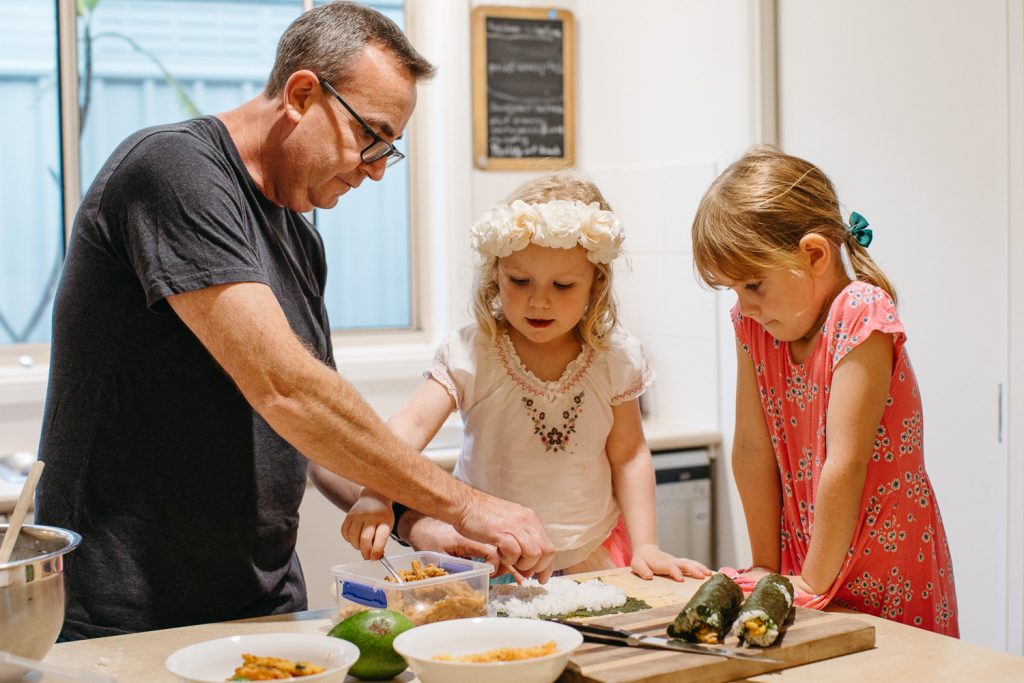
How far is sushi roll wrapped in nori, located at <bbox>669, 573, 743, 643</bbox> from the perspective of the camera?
1.20m

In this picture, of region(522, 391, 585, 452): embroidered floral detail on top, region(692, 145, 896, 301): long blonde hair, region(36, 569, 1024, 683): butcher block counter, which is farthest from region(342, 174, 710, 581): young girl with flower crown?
region(36, 569, 1024, 683): butcher block counter

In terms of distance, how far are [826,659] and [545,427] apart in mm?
704

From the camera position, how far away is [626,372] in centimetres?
185

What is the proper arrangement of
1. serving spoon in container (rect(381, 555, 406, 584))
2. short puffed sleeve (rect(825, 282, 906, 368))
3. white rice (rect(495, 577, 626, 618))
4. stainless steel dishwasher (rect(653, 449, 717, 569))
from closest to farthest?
serving spoon in container (rect(381, 555, 406, 584)) < white rice (rect(495, 577, 626, 618)) < short puffed sleeve (rect(825, 282, 906, 368)) < stainless steel dishwasher (rect(653, 449, 717, 569))

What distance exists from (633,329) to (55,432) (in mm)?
2177

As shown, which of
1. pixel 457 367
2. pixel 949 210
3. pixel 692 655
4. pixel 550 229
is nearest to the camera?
pixel 692 655

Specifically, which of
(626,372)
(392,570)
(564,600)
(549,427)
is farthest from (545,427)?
(392,570)

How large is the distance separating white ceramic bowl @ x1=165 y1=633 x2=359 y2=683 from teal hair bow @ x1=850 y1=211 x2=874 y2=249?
3.17 ft

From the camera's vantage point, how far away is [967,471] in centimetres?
243

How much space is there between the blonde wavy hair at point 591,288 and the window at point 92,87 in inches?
64.8

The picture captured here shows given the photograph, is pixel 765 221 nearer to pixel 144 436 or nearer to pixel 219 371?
pixel 219 371

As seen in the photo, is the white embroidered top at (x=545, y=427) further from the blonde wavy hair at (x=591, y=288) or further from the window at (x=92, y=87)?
the window at (x=92, y=87)

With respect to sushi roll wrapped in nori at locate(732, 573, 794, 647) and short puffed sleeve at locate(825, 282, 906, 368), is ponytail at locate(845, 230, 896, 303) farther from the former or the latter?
sushi roll wrapped in nori at locate(732, 573, 794, 647)

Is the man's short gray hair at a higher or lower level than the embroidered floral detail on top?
higher
